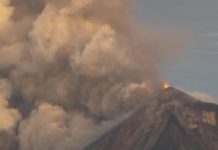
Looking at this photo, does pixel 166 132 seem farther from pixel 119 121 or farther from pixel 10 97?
pixel 10 97

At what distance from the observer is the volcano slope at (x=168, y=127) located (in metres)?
116

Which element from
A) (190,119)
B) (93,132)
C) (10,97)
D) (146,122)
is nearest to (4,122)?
(10,97)

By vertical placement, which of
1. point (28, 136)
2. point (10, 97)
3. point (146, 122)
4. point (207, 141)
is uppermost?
point (10, 97)

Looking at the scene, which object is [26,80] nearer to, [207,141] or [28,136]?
[28,136]

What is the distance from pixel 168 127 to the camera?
119m

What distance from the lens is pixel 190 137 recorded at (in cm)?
11444

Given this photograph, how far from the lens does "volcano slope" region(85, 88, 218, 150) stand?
4547 inches

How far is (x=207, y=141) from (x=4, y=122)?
4101cm

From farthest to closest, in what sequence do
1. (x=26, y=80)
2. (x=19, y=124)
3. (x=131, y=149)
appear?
(x=19, y=124), (x=26, y=80), (x=131, y=149)

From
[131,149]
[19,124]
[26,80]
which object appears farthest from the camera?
[19,124]

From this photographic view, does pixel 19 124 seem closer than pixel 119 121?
No

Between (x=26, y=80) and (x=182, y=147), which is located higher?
(x=26, y=80)

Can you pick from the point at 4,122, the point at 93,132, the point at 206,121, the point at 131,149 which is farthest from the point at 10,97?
the point at 206,121

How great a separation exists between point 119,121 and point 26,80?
2033cm
